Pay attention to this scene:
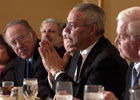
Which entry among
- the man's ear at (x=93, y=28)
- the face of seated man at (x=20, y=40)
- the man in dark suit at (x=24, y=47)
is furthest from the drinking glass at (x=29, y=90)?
the face of seated man at (x=20, y=40)

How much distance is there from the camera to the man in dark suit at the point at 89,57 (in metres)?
2.49

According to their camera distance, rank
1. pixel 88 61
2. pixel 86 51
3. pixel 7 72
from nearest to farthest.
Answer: pixel 88 61, pixel 86 51, pixel 7 72

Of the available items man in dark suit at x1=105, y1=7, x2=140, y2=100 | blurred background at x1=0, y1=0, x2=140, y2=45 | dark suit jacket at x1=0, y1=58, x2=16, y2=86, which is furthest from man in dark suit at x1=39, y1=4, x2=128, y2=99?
blurred background at x1=0, y1=0, x2=140, y2=45

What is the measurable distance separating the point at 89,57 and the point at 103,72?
23cm

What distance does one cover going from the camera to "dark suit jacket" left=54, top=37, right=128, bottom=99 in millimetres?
2448

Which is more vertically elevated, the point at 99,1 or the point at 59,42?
the point at 99,1

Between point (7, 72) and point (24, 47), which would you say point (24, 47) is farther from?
point (7, 72)

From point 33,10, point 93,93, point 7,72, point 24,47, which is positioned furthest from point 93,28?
point 33,10

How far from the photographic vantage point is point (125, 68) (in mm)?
2645

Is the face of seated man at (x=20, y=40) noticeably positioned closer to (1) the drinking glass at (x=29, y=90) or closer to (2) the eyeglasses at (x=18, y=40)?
(2) the eyeglasses at (x=18, y=40)

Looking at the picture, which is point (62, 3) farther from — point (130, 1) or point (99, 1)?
point (130, 1)

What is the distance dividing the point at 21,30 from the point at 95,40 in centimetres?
112

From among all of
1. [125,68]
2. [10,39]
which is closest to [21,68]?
[10,39]

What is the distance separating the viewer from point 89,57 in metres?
2.68
